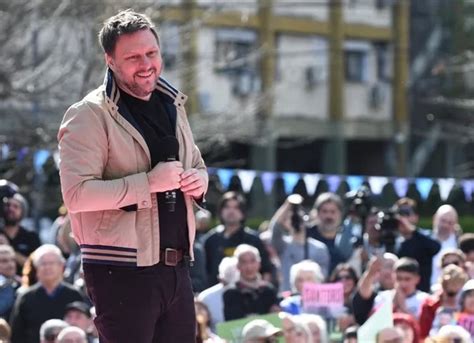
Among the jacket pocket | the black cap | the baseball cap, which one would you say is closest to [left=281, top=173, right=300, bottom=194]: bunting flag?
the black cap

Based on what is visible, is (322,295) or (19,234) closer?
(322,295)

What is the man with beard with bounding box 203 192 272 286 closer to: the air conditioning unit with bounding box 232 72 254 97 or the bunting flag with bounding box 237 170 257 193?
the bunting flag with bounding box 237 170 257 193

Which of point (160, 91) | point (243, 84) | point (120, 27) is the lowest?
point (160, 91)

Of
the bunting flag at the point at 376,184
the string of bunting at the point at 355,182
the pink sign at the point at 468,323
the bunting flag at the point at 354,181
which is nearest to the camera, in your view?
the pink sign at the point at 468,323

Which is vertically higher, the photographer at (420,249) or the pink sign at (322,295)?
the photographer at (420,249)

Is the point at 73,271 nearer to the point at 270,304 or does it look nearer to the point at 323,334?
the point at 270,304

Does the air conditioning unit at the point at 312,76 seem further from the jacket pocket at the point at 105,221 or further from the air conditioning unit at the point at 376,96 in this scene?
the jacket pocket at the point at 105,221

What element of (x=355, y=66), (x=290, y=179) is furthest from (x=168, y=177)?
(x=355, y=66)

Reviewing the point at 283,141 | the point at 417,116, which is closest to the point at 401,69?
the point at 417,116

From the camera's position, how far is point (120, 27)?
4559 mm

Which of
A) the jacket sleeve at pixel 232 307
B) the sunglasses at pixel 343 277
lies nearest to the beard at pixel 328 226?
the sunglasses at pixel 343 277

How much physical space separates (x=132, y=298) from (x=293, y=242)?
7.59 m

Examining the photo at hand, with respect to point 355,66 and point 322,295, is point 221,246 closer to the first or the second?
point 322,295

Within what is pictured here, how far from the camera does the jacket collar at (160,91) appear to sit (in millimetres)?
4605
